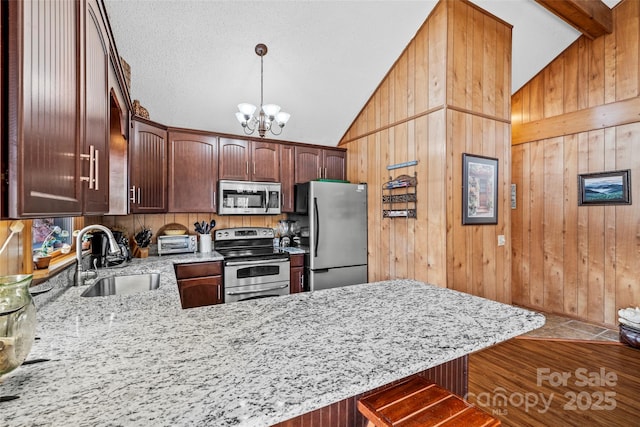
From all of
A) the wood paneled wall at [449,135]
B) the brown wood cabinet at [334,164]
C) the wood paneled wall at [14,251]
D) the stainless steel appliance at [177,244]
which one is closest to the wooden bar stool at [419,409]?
the wood paneled wall at [14,251]

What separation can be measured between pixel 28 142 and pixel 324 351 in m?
0.87

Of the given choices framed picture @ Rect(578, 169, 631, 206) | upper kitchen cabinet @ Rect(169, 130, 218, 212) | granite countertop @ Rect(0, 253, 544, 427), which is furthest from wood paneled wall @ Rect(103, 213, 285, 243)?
framed picture @ Rect(578, 169, 631, 206)

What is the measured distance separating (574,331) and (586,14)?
3.30 meters

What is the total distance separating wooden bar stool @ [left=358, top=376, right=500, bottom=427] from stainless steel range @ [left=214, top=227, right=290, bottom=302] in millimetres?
2340

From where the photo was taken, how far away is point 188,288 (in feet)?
9.51

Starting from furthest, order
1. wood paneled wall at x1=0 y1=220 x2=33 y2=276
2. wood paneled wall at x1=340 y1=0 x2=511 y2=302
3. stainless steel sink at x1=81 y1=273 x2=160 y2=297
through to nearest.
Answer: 1. wood paneled wall at x1=340 y1=0 x2=511 y2=302
2. stainless steel sink at x1=81 y1=273 x2=160 y2=297
3. wood paneled wall at x1=0 y1=220 x2=33 y2=276

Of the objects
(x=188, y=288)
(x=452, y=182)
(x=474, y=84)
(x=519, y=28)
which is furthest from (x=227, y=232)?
(x=519, y=28)

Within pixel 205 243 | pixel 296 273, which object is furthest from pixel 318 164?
pixel 205 243

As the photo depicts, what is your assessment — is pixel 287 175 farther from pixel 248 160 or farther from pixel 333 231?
pixel 333 231

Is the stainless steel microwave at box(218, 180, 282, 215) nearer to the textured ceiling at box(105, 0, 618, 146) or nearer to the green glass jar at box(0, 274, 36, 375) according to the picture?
the textured ceiling at box(105, 0, 618, 146)

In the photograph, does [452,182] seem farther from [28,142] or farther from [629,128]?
[28,142]

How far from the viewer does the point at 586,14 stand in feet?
9.68

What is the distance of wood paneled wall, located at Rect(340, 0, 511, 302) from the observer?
2660 millimetres

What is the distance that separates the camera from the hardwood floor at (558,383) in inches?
76.5
